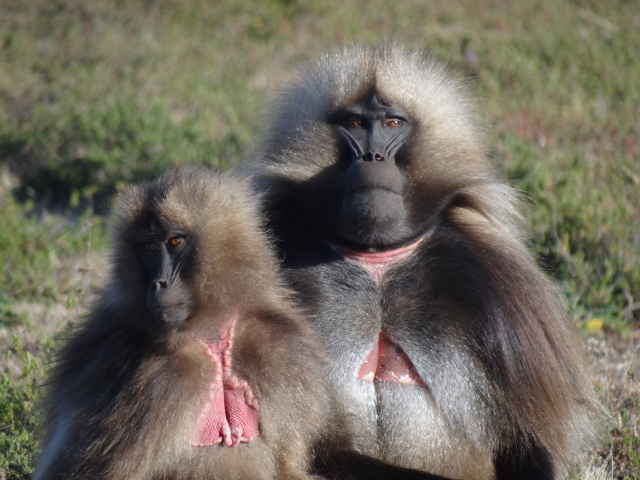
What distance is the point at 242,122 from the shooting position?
8.70 meters

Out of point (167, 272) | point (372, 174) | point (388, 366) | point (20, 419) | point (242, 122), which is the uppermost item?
point (372, 174)

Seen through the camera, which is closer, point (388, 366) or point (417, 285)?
point (388, 366)

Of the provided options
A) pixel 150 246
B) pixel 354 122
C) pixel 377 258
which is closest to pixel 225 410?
pixel 150 246

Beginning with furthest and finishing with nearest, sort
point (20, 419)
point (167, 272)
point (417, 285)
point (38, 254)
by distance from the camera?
point (38, 254) → point (20, 419) → point (417, 285) → point (167, 272)

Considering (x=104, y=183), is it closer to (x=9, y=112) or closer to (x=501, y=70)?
(x=9, y=112)

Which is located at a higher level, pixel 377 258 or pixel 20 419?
pixel 377 258

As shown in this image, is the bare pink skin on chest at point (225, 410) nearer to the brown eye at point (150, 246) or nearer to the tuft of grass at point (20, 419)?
the brown eye at point (150, 246)

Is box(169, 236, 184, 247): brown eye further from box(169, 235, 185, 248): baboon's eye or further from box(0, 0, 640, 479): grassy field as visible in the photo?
box(0, 0, 640, 479): grassy field

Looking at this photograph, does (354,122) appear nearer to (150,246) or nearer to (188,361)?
(150,246)

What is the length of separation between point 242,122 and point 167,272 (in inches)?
234

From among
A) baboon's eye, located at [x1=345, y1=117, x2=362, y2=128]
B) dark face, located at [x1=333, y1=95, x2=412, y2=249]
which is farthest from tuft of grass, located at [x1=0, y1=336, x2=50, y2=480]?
baboon's eye, located at [x1=345, y1=117, x2=362, y2=128]

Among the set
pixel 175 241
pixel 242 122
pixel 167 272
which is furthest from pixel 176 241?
pixel 242 122

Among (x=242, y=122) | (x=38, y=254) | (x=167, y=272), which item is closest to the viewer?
(x=167, y=272)

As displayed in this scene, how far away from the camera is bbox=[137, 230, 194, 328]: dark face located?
9.34ft
